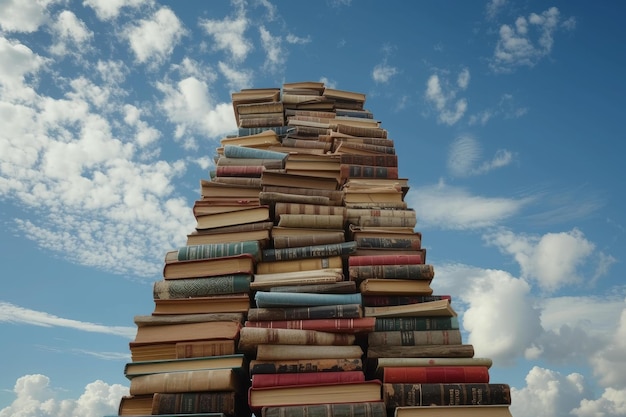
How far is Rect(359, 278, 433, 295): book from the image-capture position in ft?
8.83

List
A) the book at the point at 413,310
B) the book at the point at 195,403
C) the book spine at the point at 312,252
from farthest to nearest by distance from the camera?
the book spine at the point at 312,252
the book at the point at 413,310
the book at the point at 195,403

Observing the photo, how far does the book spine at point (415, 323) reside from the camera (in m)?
2.62

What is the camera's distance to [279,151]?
3689mm

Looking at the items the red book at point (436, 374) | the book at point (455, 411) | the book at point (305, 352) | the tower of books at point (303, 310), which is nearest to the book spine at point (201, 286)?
the tower of books at point (303, 310)

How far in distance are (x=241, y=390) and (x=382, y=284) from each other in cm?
80

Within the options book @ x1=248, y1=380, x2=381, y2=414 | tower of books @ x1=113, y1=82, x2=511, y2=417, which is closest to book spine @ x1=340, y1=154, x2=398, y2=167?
tower of books @ x1=113, y1=82, x2=511, y2=417

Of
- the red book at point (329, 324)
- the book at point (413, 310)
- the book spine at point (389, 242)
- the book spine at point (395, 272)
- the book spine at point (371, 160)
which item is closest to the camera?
the red book at point (329, 324)

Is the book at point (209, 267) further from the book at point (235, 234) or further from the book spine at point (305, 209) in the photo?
the book spine at point (305, 209)

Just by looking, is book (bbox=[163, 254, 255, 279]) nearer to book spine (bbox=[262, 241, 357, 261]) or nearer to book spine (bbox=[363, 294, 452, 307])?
book spine (bbox=[262, 241, 357, 261])

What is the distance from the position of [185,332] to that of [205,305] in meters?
0.15

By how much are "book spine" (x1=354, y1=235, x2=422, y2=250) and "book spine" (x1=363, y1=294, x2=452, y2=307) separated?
315 mm

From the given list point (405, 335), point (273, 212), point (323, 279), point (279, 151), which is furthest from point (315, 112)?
point (405, 335)

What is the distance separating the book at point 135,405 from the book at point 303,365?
46 centimetres

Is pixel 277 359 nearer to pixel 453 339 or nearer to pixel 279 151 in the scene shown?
pixel 453 339
